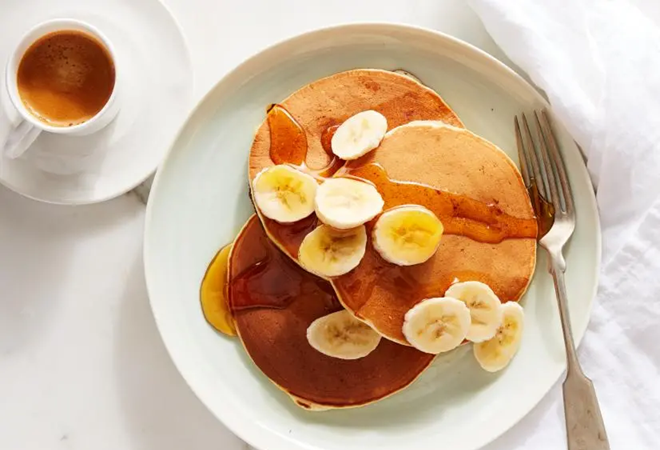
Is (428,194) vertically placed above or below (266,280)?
above

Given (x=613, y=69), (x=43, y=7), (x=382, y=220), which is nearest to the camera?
(x=382, y=220)

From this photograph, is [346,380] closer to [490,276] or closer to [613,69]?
[490,276]

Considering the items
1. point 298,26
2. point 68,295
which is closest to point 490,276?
point 298,26

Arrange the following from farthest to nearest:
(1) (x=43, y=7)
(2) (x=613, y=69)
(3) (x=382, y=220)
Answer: (1) (x=43, y=7)
(2) (x=613, y=69)
(3) (x=382, y=220)

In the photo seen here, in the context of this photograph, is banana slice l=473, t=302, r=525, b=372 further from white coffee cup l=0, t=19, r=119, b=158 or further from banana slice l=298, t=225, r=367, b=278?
white coffee cup l=0, t=19, r=119, b=158

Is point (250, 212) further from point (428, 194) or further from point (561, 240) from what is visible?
point (561, 240)

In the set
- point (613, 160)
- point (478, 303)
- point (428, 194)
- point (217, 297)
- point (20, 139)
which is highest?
point (613, 160)

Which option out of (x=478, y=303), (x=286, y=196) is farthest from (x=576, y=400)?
(x=286, y=196)
